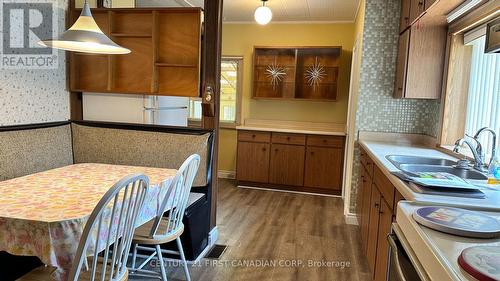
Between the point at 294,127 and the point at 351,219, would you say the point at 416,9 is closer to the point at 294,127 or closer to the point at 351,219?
the point at 351,219

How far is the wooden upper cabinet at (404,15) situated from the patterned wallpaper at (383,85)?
13cm

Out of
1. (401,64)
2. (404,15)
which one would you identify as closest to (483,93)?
(401,64)

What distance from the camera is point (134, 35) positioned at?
120 inches

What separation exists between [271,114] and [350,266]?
9.89ft

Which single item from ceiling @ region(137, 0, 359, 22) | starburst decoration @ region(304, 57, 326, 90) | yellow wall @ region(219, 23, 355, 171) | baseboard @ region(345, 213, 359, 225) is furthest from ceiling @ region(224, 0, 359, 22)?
baseboard @ region(345, 213, 359, 225)

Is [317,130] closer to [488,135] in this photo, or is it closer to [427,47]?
[427,47]

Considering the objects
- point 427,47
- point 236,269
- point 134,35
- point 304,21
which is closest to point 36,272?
point 236,269

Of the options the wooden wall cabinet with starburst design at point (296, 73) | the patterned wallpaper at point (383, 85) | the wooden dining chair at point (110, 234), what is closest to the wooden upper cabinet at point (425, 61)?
the patterned wallpaper at point (383, 85)

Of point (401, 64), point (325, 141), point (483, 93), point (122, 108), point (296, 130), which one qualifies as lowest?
point (325, 141)

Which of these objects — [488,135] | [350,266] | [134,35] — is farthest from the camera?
[134,35]

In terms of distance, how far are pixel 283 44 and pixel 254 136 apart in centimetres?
144

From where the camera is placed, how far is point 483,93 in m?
2.66

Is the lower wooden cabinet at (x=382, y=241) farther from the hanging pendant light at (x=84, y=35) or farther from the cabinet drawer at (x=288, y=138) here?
the cabinet drawer at (x=288, y=138)

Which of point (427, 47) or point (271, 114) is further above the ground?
point (427, 47)
